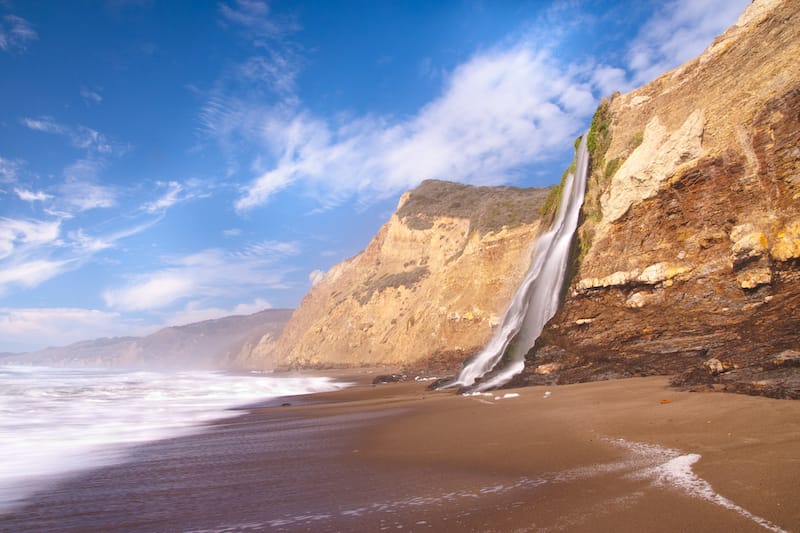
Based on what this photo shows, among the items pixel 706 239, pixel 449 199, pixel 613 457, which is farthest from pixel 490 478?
pixel 449 199

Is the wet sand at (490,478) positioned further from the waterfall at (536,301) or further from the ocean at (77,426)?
the waterfall at (536,301)

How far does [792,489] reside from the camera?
2578mm

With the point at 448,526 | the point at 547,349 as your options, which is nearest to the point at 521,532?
the point at 448,526

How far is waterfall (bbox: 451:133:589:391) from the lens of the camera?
12.6 m

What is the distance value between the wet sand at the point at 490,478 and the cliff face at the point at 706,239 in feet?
5.90

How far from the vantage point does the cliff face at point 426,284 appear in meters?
23.8

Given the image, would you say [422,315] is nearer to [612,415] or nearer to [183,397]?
[183,397]

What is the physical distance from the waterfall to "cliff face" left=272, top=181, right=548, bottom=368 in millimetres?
4259

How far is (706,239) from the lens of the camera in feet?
29.3

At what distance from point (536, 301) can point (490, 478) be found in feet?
35.0

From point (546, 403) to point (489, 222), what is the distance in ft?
69.0

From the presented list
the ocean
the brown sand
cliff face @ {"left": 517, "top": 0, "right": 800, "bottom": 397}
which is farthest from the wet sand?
cliff face @ {"left": 517, "top": 0, "right": 800, "bottom": 397}

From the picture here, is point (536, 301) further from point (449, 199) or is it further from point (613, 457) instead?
point (449, 199)

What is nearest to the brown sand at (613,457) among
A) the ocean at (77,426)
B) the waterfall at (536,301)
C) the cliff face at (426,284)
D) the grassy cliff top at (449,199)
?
the ocean at (77,426)
